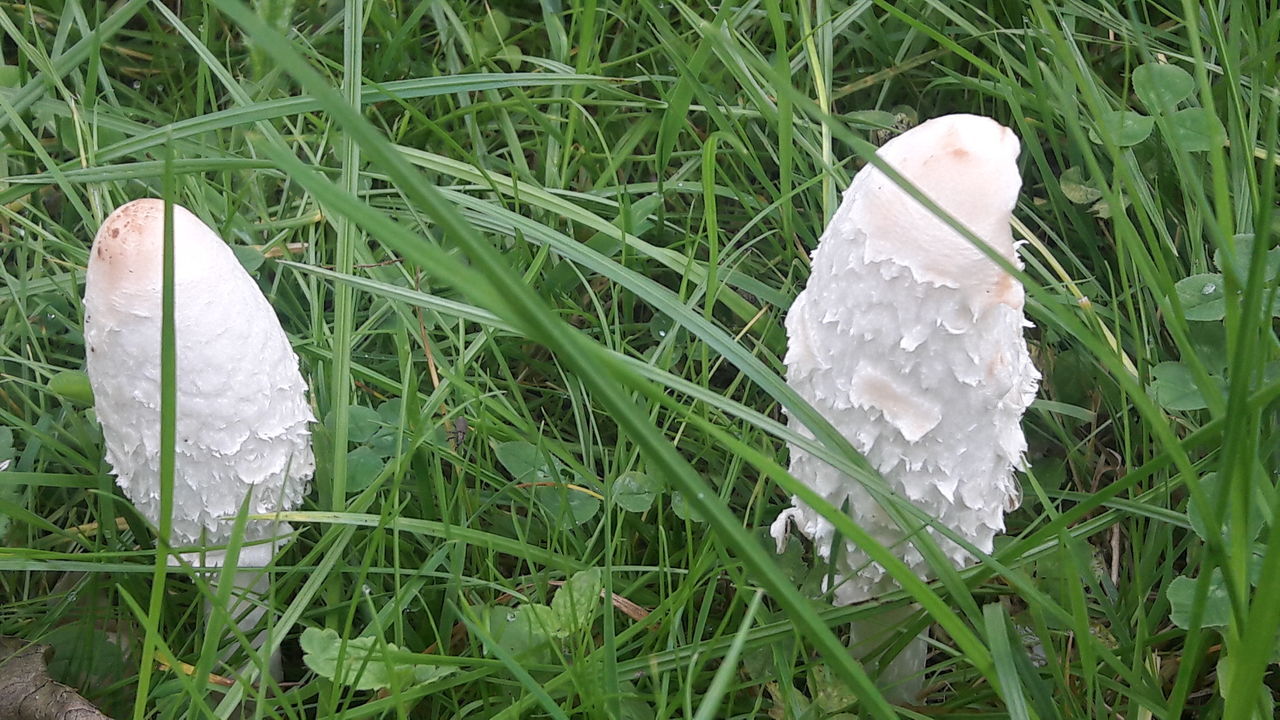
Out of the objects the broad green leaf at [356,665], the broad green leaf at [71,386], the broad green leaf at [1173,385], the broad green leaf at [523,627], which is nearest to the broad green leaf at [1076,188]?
the broad green leaf at [1173,385]

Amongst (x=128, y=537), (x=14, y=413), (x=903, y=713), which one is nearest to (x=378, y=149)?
(x=903, y=713)

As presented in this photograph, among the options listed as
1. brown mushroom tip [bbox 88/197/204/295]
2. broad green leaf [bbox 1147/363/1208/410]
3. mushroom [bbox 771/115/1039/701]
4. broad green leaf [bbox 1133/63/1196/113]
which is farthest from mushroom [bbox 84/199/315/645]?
broad green leaf [bbox 1133/63/1196/113]

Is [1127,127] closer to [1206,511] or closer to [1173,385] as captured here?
[1173,385]

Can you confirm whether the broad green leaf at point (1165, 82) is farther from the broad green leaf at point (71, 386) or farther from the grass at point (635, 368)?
the broad green leaf at point (71, 386)

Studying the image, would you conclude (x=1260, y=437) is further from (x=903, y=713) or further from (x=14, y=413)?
(x=14, y=413)

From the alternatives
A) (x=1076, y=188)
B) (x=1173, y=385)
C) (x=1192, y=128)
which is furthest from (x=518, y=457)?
(x=1192, y=128)
